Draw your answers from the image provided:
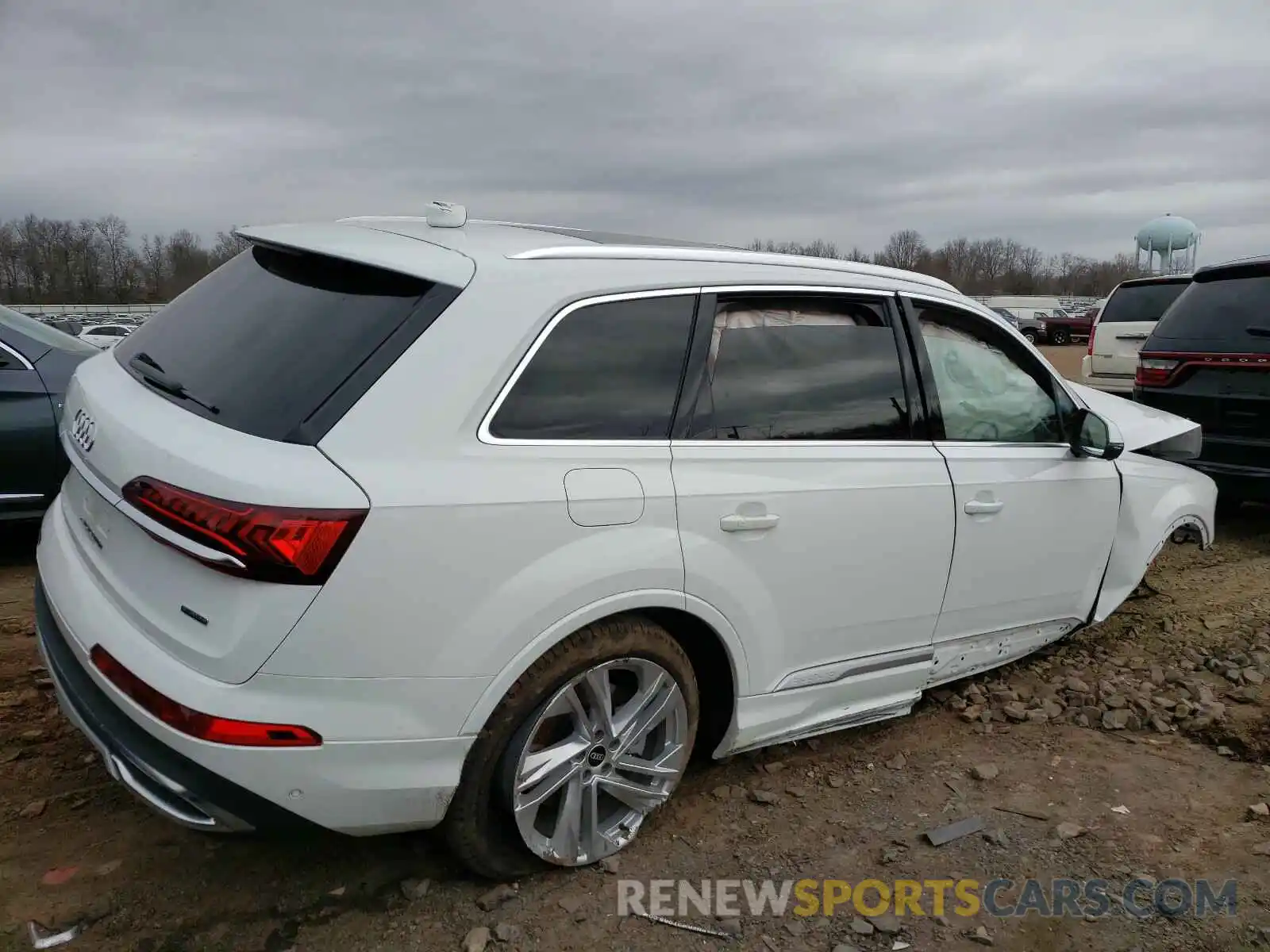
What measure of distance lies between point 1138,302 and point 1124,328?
0.60m

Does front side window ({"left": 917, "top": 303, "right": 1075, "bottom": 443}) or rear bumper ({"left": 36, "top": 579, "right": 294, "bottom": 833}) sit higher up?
front side window ({"left": 917, "top": 303, "right": 1075, "bottom": 443})

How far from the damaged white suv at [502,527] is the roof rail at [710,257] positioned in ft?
0.06

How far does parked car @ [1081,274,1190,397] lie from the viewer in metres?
10.3

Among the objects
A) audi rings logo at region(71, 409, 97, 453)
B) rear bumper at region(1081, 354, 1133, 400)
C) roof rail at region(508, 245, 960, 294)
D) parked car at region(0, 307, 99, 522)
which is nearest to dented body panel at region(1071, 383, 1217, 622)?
roof rail at region(508, 245, 960, 294)

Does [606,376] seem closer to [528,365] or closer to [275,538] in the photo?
[528,365]

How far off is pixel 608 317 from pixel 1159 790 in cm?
255

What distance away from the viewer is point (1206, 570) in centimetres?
552

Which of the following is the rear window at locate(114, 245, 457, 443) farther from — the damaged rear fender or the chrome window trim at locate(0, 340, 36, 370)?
the damaged rear fender

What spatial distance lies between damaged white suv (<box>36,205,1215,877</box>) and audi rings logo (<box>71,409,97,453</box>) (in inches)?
0.6

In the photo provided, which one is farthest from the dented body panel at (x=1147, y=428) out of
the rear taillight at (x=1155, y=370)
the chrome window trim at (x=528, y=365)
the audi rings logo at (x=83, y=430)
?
the audi rings logo at (x=83, y=430)

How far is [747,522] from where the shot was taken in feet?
8.92

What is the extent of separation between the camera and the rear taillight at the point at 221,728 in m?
2.10

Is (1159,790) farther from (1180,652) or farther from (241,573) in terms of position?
(241,573)

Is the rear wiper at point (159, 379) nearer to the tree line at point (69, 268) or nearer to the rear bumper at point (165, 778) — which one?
the rear bumper at point (165, 778)
